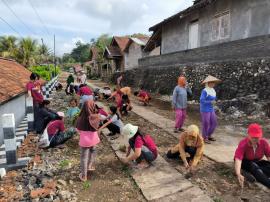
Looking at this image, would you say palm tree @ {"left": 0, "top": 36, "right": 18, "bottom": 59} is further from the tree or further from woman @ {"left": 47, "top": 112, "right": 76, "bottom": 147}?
the tree

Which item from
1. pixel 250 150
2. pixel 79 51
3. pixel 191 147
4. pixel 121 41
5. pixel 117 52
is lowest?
pixel 191 147

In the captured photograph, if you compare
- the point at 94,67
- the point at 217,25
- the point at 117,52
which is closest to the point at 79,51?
the point at 94,67

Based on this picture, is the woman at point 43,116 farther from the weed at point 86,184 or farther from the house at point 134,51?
the house at point 134,51

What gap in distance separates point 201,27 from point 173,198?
44.0 ft

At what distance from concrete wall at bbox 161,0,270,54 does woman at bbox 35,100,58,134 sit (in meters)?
8.94

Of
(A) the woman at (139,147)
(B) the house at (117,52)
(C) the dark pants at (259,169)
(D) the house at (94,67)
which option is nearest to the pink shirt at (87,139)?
(A) the woman at (139,147)

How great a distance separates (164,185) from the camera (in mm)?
4543

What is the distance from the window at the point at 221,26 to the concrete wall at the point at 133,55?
17092 mm

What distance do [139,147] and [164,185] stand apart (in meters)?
0.83

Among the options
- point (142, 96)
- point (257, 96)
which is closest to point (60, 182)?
point (257, 96)

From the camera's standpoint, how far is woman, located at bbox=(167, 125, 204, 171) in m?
4.96

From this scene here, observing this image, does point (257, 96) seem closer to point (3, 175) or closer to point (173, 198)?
point (173, 198)

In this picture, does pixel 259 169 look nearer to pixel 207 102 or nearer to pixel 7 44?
pixel 207 102

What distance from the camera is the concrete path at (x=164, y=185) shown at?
4156mm
